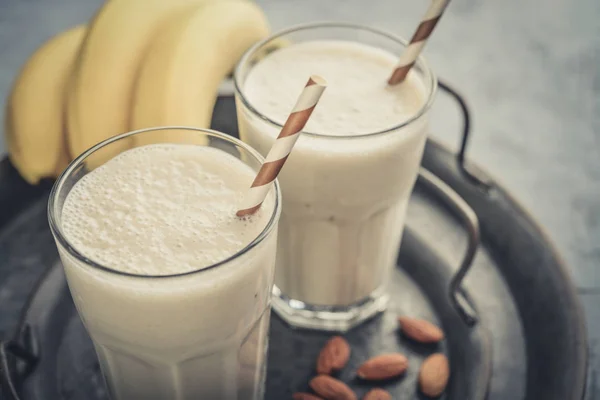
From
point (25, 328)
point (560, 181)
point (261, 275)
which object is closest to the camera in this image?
point (261, 275)

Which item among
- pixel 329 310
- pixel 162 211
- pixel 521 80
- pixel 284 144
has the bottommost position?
pixel 329 310

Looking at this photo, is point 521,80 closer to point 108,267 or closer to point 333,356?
point 333,356

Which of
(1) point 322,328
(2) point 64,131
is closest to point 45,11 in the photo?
(2) point 64,131

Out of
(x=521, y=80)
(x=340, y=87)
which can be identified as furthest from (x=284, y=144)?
(x=521, y=80)

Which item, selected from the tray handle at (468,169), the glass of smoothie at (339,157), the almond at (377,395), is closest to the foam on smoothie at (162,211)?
the glass of smoothie at (339,157)

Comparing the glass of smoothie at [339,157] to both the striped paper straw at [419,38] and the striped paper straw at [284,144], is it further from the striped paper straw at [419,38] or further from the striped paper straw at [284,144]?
the striped paper straw at [284,144]

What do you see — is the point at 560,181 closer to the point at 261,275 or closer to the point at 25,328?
the point at 261,275
